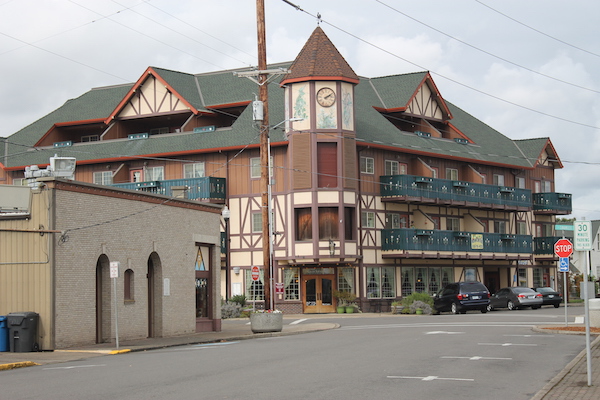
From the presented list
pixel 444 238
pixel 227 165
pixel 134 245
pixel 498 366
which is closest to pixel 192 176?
pixel 227 165

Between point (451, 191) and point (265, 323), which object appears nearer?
point (265, 323)

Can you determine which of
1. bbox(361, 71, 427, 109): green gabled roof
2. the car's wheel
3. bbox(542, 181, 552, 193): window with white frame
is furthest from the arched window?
bbox(542, 181, 552, 193): window with white frame

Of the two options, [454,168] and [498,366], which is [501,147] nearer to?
[454,168]

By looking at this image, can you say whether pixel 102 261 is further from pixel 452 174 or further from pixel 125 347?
pixel 452 174

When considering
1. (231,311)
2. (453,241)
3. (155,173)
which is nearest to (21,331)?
(231,311)

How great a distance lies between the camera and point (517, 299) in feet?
158

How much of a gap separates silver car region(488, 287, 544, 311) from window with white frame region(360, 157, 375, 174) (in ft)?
33.6

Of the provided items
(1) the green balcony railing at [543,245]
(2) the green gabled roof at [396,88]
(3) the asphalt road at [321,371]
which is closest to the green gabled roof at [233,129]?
(2) the green gabled roof at [396,88]

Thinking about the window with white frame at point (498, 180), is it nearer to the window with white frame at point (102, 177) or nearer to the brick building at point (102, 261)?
the window with white frame at point (102, 177)

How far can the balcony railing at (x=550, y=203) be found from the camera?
64062mm

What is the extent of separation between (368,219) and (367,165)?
125 inches

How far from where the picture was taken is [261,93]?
3164cm

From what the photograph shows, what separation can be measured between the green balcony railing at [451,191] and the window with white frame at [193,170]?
10.7 meters

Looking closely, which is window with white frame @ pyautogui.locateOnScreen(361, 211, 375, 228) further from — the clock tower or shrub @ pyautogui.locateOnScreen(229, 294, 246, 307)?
shrub @ pyautogui.locateOnScreen(229, 294, 246, 307)
